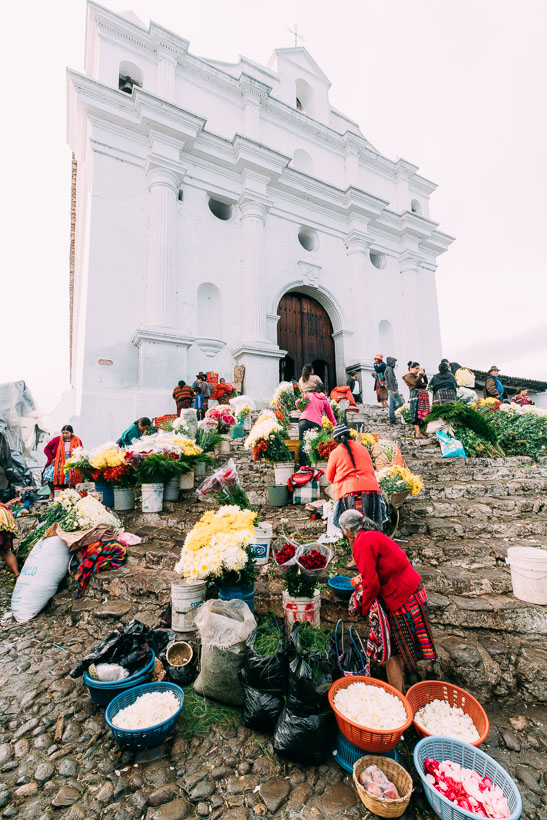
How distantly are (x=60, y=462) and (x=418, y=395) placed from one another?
7.91 meters

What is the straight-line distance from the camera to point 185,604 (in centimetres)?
328

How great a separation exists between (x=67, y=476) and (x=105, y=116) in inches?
418

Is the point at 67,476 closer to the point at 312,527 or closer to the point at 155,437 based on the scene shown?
the point at 155,437

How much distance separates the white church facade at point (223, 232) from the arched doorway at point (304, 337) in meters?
0.06

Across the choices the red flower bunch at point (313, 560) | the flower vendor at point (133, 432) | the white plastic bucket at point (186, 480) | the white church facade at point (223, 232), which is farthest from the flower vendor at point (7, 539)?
the red flower bunch at point (313, 560)

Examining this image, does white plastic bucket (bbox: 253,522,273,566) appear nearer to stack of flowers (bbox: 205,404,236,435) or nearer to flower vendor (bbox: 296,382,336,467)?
flower vendor (bbox: 296,382,336,467)

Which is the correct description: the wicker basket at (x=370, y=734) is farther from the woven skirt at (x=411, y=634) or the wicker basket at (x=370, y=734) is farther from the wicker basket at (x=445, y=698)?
the woven skirt at (x=411, y=634)

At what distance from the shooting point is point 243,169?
1295 cm

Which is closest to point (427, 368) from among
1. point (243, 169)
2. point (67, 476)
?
point (243, 169)

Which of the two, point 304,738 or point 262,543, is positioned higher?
point 262,543

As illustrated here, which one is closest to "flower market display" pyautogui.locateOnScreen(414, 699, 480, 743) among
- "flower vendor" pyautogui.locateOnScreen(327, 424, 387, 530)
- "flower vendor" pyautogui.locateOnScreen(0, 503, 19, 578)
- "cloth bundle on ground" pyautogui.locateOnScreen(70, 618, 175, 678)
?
"flower vendor" pyautogui.locateOnScreen(327, 424, 387, 530)

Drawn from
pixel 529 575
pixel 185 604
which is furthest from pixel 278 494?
pixel 529 575

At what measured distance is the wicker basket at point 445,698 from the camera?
7.66 ft

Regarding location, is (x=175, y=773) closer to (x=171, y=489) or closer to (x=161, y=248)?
(x=171, y=489)
